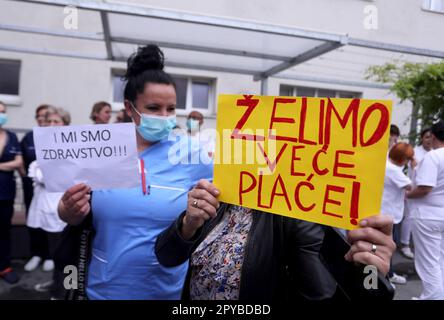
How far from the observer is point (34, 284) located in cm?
356

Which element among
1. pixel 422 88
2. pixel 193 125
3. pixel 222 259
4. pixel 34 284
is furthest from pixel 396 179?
pixel 34 284

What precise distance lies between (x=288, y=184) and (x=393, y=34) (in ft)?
12.9

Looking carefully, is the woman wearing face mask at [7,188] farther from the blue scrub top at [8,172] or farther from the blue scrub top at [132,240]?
the blue scrub top at [132,240]

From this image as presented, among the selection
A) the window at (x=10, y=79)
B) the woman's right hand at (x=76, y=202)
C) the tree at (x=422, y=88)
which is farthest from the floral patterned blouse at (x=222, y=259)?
the window at (x=10, y=79)

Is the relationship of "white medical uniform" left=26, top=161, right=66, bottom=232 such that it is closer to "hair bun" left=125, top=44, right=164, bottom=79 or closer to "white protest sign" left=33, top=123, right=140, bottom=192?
"hair bun" left=125, top=44, right=164, bottom=79

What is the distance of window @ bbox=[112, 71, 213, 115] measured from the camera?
7.32 m

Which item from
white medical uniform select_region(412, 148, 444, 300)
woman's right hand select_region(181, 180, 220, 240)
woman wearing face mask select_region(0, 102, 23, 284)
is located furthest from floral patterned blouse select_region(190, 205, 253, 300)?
woman wearing face mask select_region(0, 102, 23, 284)

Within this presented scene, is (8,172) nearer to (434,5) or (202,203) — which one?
(202,203)

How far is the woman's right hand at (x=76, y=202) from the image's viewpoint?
1.33 m

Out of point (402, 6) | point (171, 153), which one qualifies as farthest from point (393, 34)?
point (171, 153)

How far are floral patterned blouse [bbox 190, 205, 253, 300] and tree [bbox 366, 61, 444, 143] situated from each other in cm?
387


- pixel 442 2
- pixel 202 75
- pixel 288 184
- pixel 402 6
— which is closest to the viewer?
pixel 288 184
